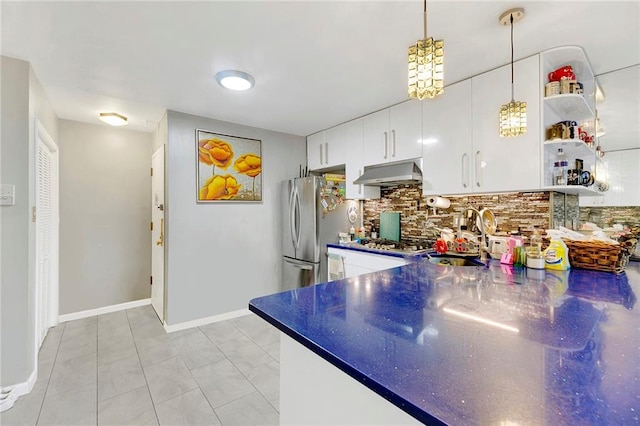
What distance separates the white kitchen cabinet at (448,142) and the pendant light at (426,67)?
54.5 inches

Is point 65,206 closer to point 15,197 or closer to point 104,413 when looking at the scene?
point 15,197

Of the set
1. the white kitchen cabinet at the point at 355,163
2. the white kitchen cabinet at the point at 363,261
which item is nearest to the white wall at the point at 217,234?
the white kitchen cabinet at the point at 355,163

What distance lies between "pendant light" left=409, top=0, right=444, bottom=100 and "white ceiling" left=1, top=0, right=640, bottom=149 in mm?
587

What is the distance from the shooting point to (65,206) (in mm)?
3295

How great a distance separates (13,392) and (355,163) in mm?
3344

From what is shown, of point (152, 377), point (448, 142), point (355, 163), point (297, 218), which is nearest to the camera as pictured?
point (152, 377)

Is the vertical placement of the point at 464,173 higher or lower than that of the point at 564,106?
lower

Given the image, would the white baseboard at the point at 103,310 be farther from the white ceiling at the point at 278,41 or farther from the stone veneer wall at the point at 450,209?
the stone veneer wall at the point at 450,209

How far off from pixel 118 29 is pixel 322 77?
4.44ft

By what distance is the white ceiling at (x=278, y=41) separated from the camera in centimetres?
152

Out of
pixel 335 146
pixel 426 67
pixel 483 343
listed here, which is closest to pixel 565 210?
pixel 426 67

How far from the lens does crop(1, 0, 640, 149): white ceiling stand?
1.52m

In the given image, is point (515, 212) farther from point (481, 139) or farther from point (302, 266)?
point (302, 266)

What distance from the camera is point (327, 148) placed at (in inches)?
147
